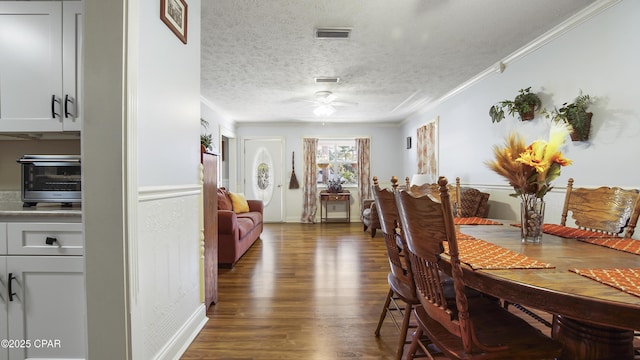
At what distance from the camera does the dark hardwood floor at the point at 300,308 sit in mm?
1809

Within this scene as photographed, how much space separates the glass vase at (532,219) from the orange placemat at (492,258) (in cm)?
22

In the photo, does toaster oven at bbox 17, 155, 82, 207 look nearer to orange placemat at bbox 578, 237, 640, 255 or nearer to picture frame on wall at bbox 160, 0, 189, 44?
picture frame on wall at bbox 160, 0, 189, 44

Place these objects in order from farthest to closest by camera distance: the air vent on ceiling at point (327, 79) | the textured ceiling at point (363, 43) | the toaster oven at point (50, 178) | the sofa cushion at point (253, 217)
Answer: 1. the sofa cushion at point (253, 217)
2. the air vent on ceiling at point (327, 79)
3. the textured ceiling at point (363, 43)
4. the toaster oven at point (50, 178)

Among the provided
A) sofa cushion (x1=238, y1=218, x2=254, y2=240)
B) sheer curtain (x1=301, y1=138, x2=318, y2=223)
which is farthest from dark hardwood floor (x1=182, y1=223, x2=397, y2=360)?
sheer curtain (x1=301, y1=138, x2=318, y2=223)

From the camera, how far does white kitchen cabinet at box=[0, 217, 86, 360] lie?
56.2 inches

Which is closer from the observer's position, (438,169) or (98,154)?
(98,154)

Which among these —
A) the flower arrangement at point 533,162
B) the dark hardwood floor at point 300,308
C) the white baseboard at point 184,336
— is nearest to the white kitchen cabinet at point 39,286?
the white baseboard at point 184,336

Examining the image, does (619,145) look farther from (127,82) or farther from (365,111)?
(365,111)

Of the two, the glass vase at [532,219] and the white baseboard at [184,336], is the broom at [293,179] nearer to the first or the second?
the white baseboard at [184,336]

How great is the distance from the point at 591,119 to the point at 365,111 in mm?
3790

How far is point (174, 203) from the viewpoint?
168cm

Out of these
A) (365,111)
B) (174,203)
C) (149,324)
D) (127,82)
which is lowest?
(149,324)

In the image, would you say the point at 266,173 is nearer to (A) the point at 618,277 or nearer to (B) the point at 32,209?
(B) the point at 32,209

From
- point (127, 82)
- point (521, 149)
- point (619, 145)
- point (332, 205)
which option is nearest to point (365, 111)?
point (332, 205)
